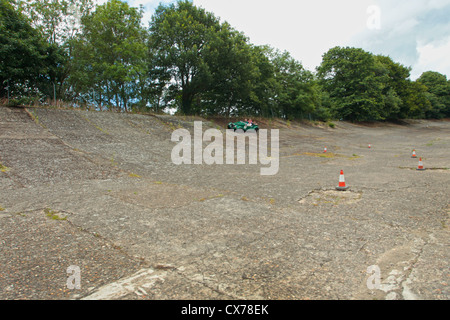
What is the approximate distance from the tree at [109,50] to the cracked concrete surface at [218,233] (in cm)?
2270

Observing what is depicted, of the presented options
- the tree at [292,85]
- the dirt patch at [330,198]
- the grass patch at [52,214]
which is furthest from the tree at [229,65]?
the grass patch at [52,214]

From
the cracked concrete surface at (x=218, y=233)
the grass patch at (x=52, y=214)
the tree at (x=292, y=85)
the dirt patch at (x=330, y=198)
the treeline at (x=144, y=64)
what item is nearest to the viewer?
the cracked concrete surface at (x=218, y=233)

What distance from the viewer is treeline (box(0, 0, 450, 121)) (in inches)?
819

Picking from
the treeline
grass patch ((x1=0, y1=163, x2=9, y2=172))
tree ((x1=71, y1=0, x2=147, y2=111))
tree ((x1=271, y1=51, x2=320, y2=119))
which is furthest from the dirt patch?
tree ((x1=271, y1=51, x2=320, y2=119))

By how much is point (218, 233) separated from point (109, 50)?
32.3 metres

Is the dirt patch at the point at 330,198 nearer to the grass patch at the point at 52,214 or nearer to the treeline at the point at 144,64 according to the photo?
the grass patch at the point at 52,214

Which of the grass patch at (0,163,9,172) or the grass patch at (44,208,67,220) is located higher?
the grass patch at (0,163,9,172)

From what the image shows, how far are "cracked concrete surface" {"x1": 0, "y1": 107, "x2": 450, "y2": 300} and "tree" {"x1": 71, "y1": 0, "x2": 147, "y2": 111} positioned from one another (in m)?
22.7

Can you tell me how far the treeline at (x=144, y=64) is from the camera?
819 inches

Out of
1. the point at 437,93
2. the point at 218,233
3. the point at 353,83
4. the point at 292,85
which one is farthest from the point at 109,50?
the point at 437,93

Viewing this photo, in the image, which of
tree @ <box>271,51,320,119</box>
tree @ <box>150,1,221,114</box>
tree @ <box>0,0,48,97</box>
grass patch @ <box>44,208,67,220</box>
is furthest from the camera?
tree @ <box>271,51,320,119</box>

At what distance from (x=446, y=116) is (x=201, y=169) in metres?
102

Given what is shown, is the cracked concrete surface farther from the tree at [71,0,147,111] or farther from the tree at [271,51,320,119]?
the tree at [271,51,320,119]

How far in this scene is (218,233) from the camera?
165 inches
